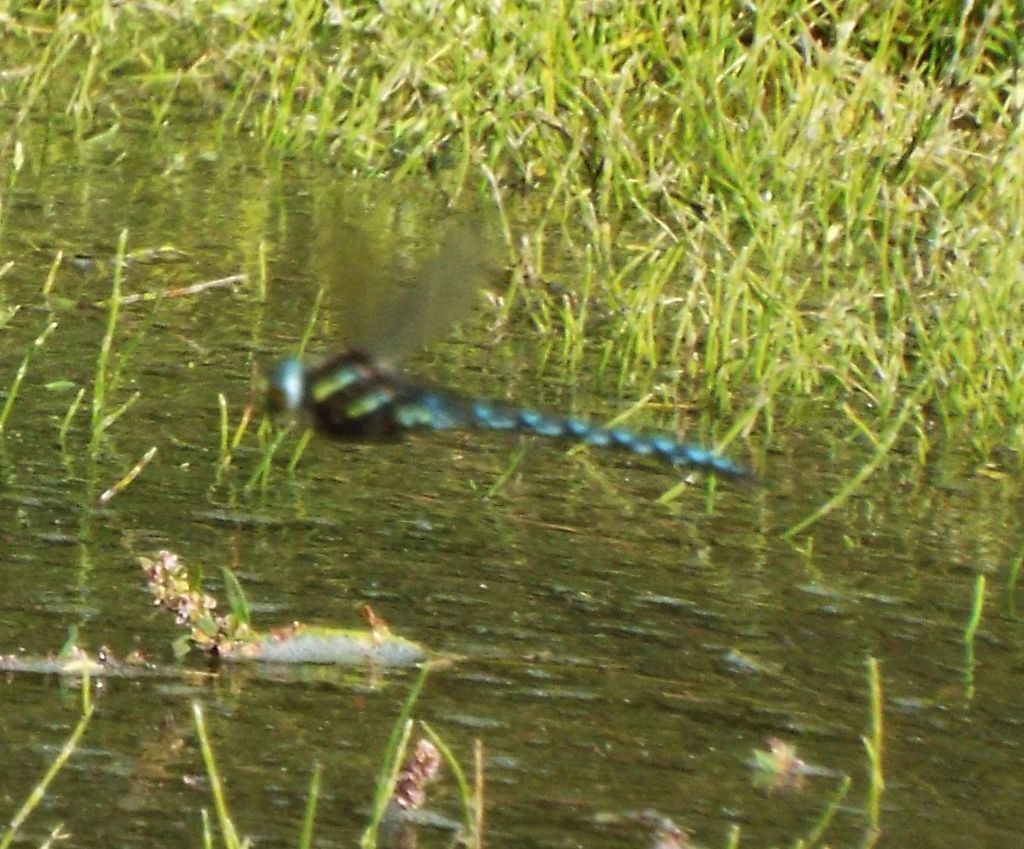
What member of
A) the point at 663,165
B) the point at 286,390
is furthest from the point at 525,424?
the point at 663,165

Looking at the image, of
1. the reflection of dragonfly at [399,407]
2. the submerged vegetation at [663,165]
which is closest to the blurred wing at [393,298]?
the reflection of dragonfly at [399,407]

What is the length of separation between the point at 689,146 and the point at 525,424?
188 cm

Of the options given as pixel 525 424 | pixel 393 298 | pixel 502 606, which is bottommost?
pixel 502 606

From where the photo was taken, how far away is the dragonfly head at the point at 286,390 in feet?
8.57

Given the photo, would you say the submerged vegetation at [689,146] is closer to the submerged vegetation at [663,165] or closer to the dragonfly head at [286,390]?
the submerged vegetation at [663,165]

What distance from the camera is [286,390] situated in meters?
2.62

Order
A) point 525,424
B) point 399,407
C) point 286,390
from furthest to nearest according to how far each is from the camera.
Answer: point 525,424, point 399,407, point 286,390

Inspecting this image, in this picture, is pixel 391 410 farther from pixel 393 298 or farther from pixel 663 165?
pixel 663 165

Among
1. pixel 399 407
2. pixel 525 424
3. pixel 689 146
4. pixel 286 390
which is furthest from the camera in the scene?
pixel 689 146

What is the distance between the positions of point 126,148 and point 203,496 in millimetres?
2134

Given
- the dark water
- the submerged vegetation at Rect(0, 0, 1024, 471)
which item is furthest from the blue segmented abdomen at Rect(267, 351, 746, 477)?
the submerged vegetation at Rect(0, 0, 1024, 471)

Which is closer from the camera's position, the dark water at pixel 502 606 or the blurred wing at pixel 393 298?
the dark water at pixel 502 606

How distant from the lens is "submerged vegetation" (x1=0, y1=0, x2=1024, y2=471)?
373cm

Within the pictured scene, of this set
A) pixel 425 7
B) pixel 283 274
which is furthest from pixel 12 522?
pixel 425 7
